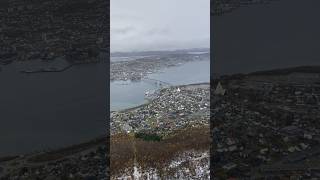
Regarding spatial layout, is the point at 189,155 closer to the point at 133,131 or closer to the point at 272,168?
the point at 133,131

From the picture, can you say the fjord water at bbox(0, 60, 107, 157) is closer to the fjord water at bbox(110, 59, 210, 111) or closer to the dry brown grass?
the fjord water at bbox(110, 59, 210, 111)

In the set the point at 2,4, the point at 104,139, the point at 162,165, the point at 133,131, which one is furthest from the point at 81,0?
the point at 162,165

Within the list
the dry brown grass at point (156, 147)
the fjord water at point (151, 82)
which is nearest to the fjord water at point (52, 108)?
the fjord water at point (151, 82)

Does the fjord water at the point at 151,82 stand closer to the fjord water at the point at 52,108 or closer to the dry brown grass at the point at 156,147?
the dry brown grass at the point at 156,147

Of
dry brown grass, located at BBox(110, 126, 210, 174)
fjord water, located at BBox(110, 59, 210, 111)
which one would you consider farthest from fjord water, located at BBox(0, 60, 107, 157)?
dry brown grass, located at BBox(110, 126, 210, 174)

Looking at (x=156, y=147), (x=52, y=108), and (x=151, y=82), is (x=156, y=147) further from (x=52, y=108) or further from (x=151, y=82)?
(x=52, y=108)

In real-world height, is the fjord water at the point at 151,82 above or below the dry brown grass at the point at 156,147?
above

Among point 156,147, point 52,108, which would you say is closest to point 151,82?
point 156,147
